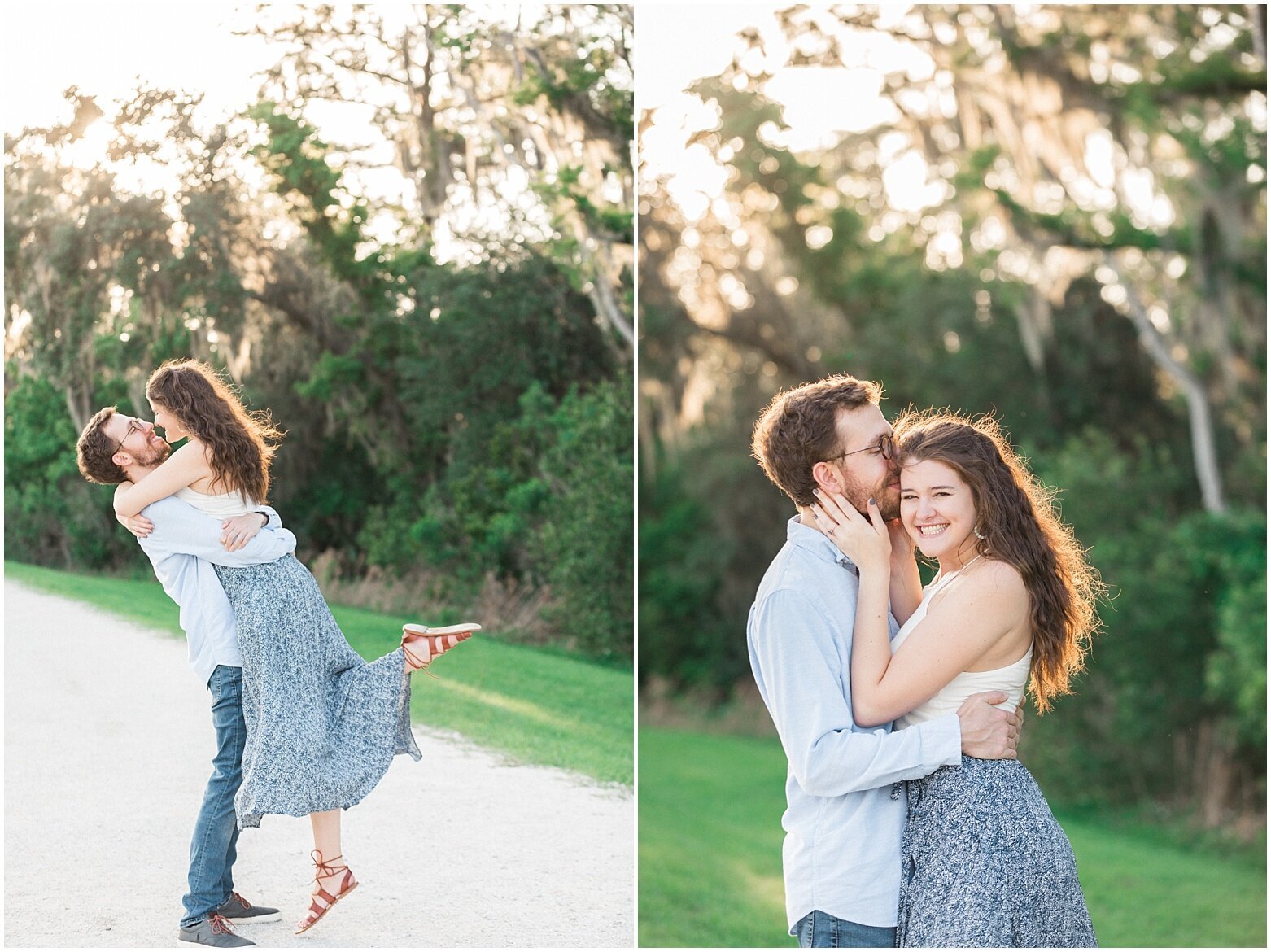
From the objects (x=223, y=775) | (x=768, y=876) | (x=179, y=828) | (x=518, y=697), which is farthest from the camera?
(x=768, y=876)

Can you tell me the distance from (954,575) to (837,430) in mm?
293

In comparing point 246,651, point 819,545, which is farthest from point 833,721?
point 246,651

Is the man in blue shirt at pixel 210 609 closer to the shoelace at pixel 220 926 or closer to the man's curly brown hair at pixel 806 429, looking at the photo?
the shoelace at pixel 220 926

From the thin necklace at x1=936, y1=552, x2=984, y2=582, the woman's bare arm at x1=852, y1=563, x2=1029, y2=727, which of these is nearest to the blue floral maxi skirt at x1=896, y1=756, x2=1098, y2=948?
the woman's bare arm at x1=852, y1=563, x2=1029, y2=727

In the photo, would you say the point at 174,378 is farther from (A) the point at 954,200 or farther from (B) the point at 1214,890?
(A) the point at 954,200

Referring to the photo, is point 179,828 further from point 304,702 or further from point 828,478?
point 828,478

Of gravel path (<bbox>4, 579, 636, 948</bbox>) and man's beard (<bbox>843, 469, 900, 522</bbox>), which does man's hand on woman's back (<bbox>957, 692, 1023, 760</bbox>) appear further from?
gravel path (<bbox>4, 579, 636, 948</bbox>)

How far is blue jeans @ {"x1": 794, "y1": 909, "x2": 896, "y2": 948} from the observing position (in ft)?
6.45

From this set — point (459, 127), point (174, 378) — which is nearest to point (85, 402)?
point (174, 378)

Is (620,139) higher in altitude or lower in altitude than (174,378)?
higher

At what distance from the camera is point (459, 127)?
12.8ft

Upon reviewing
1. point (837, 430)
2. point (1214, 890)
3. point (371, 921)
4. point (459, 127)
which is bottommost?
point (1214, 890)

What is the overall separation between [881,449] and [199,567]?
5.11ft

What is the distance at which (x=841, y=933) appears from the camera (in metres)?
1.97
